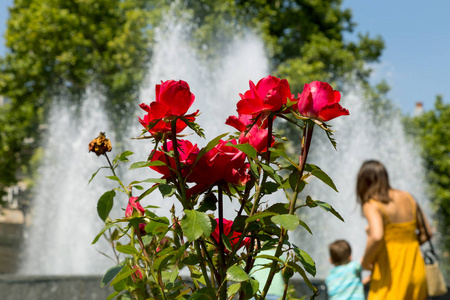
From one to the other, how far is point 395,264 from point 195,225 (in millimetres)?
2643

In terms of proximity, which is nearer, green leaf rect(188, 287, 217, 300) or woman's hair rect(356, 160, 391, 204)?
green leaf rect(188, 287, 217, 300)

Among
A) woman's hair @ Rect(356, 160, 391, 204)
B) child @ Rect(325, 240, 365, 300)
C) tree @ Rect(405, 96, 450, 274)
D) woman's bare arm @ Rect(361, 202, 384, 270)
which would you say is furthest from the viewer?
tree @ Rect(405, 96, 450, 274)

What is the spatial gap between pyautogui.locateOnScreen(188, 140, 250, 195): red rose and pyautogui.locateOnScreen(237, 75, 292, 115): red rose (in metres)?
0.08

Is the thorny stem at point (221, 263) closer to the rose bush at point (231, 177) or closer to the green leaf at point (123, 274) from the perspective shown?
the rose bush at point (231, 177)

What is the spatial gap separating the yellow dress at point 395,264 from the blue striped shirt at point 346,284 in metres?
0.55

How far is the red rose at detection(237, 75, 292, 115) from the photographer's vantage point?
3.78 ft

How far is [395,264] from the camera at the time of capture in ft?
11.4

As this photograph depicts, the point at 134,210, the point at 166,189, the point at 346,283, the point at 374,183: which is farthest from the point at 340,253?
the point at 166,189

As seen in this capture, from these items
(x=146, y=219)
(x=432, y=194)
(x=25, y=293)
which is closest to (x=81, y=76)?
(x=432, y=194)

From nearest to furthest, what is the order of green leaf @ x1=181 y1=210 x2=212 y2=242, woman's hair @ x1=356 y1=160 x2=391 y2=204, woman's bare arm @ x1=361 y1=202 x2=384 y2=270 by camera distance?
green leaf @ x1=181 y1=210 x2=212 y2=242 → woman's bare arm @ x1=361 y1=202 x2=384 y2=270 → woman's hair @ x1=356 y1=160 x2=391 y2=204

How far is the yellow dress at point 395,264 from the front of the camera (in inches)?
136

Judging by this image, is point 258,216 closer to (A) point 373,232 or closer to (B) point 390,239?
(A) point 373,232

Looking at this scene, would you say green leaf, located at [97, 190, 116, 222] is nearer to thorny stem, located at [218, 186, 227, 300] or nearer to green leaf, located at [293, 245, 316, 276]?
thorny stem, located at [218, 186, 227, 300]

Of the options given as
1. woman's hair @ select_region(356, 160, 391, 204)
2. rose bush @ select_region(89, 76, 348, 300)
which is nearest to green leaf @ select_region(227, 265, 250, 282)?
rose bush @ select_region(89, 76, 348, 300)
